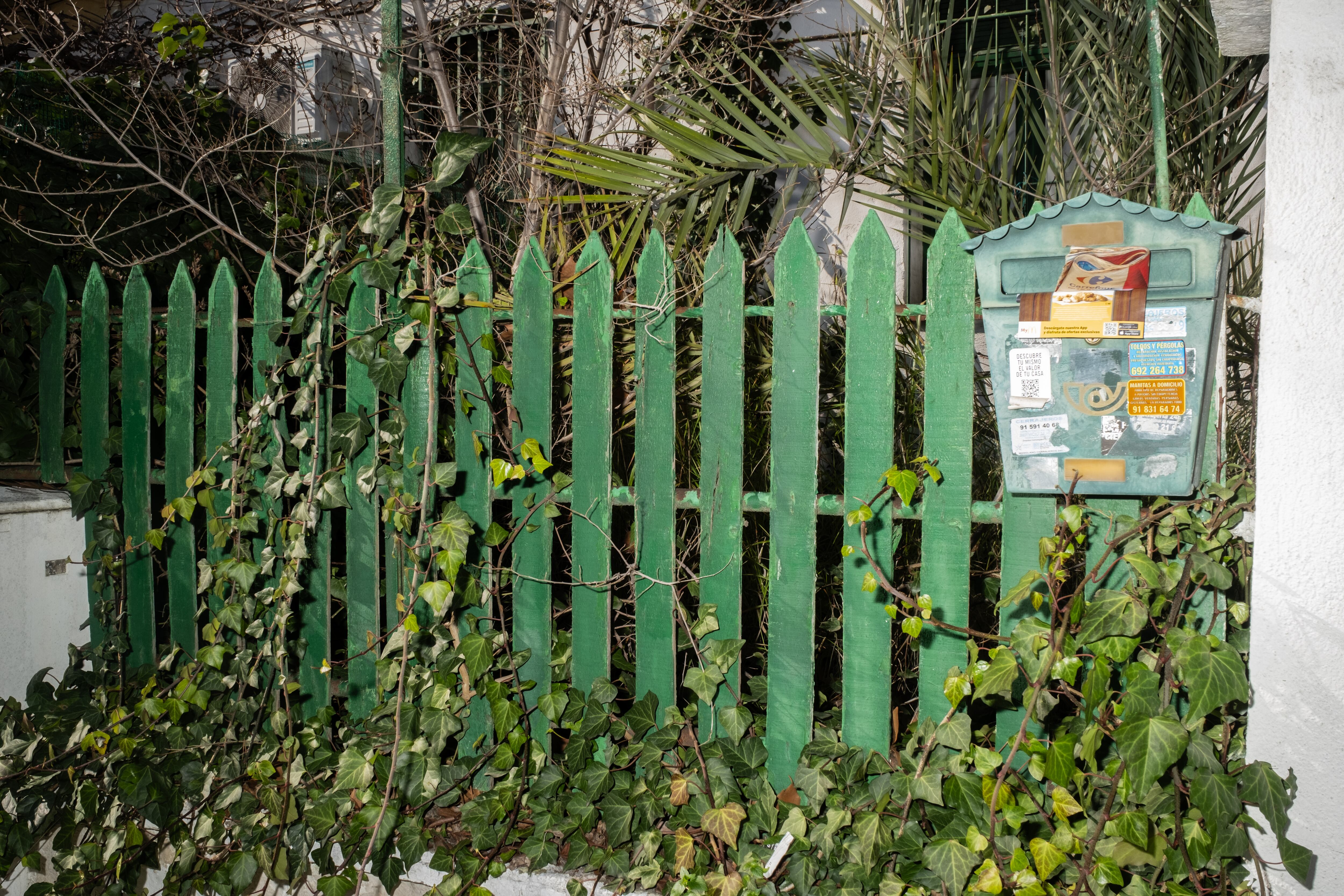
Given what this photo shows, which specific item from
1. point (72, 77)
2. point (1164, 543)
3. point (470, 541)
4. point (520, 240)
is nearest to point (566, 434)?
point (470, 541)

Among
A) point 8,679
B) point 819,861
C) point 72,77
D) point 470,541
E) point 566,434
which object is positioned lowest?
point 819,861

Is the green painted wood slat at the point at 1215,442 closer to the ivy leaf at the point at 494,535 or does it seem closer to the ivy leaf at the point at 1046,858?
the ivy leaf at the point at 1046,858

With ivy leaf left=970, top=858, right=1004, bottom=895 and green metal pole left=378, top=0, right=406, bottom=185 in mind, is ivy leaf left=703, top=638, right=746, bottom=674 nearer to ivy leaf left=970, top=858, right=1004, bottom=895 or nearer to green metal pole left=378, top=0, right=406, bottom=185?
ivy leaf left=970, top=858, right=1004, bottom=895

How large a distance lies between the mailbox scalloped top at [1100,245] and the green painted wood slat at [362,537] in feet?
5.66

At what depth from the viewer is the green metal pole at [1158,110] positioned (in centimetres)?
212

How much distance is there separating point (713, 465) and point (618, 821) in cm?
97

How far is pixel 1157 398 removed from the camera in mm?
1934

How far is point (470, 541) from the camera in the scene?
266 centimetres

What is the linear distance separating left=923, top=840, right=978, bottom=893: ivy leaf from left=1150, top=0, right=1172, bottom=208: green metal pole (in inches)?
60.1

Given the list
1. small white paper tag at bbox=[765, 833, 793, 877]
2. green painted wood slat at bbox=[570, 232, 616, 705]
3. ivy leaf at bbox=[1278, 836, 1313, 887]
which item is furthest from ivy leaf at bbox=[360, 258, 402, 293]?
ivy leaf at bbox=[1278, 836, 1313, 887]

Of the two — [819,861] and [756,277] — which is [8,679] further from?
[756,277]

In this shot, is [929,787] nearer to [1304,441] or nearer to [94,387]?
[1304,441]

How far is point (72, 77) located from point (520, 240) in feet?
9.62

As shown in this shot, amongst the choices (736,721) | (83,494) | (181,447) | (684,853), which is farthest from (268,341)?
(684,853)
